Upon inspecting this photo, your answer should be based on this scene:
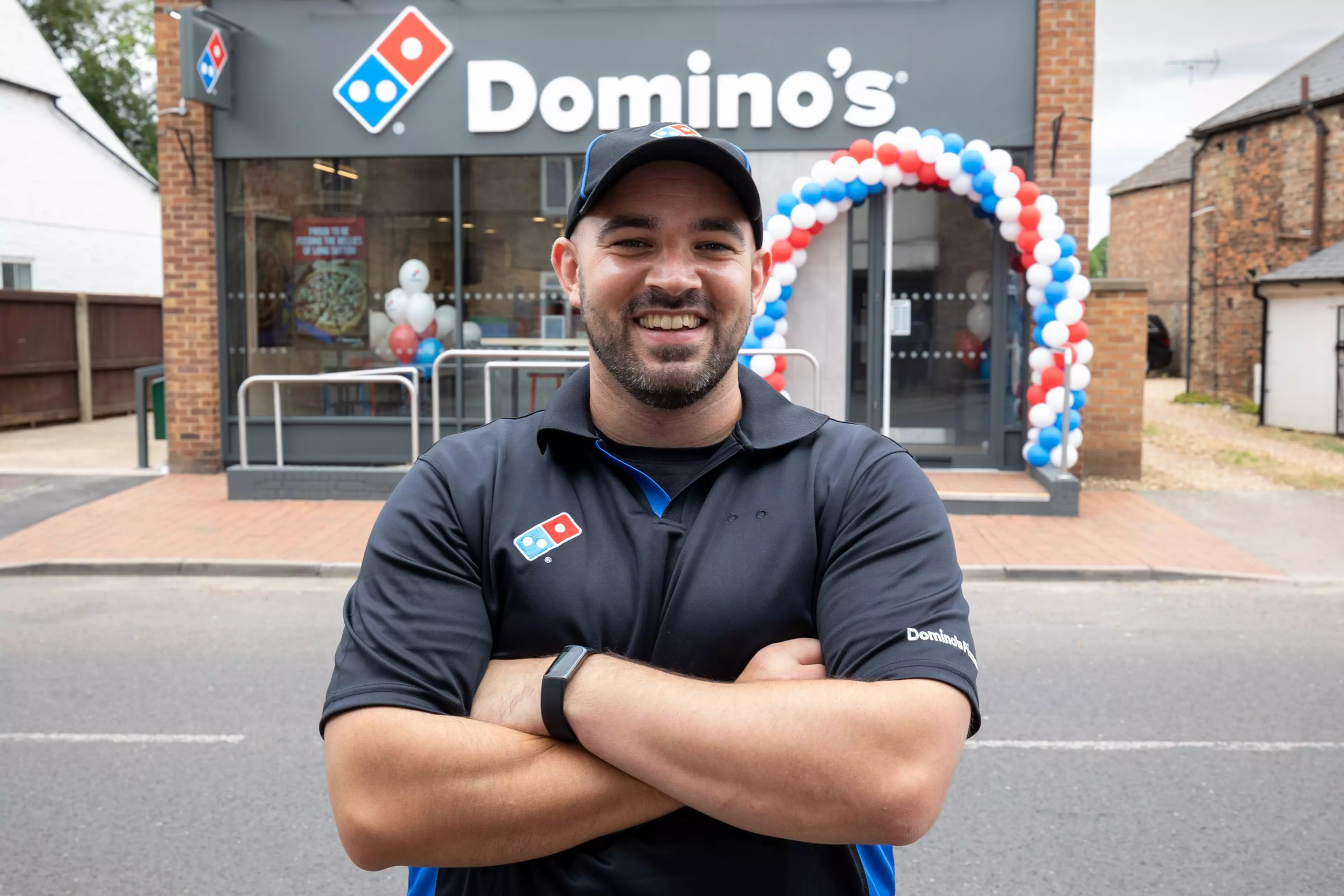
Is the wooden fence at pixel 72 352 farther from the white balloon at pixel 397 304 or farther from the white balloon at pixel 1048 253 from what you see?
the white balloon at pixel 1048 253

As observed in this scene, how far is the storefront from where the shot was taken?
39.1 ft

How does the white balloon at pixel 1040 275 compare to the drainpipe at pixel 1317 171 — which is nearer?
the white balloon at pixel 1040 275

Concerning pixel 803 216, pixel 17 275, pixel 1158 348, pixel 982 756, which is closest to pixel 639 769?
pixel 982 756

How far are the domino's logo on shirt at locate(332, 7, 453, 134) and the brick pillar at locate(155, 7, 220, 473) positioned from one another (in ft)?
5.22

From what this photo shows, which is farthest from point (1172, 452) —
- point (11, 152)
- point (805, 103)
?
point (11, 152)

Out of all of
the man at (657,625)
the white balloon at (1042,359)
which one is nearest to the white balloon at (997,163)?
the white balloon at (1042,359)

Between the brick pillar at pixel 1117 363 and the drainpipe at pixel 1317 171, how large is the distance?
12808 millimetres

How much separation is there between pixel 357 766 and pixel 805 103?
11191mm

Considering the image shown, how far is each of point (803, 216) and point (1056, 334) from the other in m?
2.54

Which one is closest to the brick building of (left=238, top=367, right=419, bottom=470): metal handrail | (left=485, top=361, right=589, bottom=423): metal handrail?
(left=485, top=361, right=589, bottom=423): metal handrail

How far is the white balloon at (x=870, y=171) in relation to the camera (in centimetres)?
1137

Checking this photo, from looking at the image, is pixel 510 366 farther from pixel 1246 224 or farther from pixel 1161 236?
pixel 1161 236

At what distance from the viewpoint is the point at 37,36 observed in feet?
83.0

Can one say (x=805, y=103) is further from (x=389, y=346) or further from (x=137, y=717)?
(x=137, y=717)
